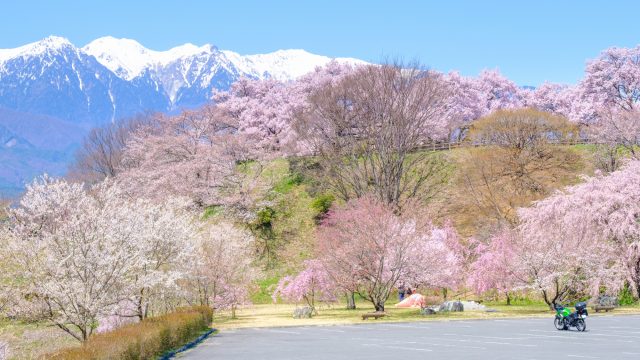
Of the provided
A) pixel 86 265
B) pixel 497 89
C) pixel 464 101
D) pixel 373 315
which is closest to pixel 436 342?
pixel 373 315

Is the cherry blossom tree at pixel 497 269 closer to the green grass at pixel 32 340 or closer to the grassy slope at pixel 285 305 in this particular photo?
the grassy slope at pixel 285 305

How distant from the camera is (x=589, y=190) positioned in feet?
155

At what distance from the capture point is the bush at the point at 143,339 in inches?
689

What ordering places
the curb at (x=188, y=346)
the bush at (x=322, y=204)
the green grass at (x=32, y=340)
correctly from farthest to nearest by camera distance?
1. the bush at (x=322, y=204)
2. the green grass at (x=32, y=340)
3. the curb at (x=188, y=346)

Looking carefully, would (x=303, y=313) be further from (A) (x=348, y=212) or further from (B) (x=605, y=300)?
(B) (x=605, y=300)

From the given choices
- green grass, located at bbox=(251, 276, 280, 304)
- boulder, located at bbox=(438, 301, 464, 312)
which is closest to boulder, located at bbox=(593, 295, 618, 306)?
boulder, located at bbox=(438, 301, 464, 312)

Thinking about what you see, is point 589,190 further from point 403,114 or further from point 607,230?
point 403,114

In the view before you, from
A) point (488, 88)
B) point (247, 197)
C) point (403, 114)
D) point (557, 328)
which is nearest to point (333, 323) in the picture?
point (557, 328)

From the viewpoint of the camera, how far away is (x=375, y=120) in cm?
5634

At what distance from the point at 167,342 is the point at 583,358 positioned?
1432 centimetres

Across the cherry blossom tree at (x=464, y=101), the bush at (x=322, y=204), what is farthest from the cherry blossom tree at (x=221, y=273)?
the cherry blossom tree at (x=464, y=101)

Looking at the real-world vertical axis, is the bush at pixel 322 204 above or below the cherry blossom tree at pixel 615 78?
below

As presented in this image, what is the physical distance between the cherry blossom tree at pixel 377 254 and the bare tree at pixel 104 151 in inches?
2459

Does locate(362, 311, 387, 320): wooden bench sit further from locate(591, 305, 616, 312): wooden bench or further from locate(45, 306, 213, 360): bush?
locate(591, 305, 616, 312): wooden bench
